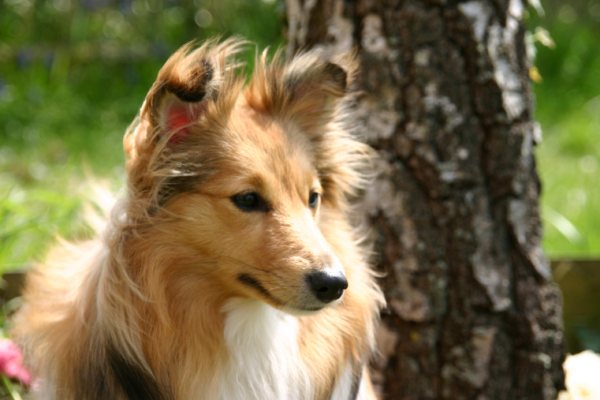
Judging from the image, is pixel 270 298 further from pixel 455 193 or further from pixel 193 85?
pixel 455 193

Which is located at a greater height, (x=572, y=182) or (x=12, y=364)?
(x=572, y=182)

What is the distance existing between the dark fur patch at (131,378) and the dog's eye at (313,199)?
745mm

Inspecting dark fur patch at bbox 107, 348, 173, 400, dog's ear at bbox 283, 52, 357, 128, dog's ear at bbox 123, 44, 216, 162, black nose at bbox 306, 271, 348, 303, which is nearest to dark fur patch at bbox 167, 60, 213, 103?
dog's ear at bbox 123, 44, 216, 162

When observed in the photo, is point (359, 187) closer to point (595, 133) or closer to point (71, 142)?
point (71, 142)

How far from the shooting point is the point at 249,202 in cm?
297

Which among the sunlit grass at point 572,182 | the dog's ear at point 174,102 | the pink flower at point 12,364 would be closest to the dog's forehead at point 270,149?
the dog's ear at point 174,102

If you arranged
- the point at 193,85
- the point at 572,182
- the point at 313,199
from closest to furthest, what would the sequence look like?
the point at 193,85 < the point at 313,199 < the point at 572,182

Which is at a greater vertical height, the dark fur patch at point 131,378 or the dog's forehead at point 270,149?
the dog's forehead at point 270,149

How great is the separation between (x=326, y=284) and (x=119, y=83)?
5.98 meters

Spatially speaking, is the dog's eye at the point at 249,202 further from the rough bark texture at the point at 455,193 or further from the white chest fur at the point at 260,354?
the rough bark texture at the point at 455,193

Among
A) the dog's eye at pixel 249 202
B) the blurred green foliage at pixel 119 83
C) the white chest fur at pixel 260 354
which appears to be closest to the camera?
the dog's eye at pixel 249 202

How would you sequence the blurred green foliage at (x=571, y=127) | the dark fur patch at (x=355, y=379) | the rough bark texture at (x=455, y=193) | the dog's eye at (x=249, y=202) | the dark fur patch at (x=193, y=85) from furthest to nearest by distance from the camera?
the blurred green foliage at (x=571, y=127), the rough bark texture at (x=455, y=193), the dark fur patch at (x=355, y=379), the dog's eye at (x=249, y=202), the dark fur patch at (x=193, y=85)

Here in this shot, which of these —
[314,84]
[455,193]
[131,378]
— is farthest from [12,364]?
[455,193]

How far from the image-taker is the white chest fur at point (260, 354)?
3.11 meters
